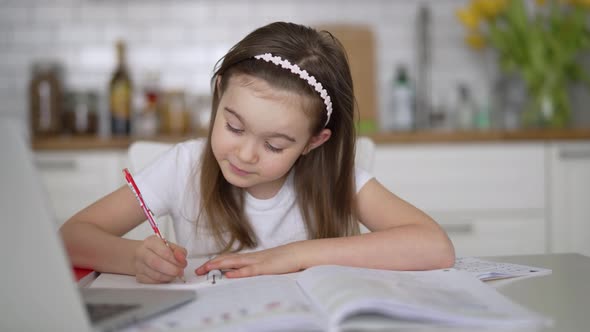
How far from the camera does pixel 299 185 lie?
1.37 metres

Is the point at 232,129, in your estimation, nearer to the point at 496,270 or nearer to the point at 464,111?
the point at 496,270

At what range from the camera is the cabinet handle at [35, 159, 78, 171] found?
229 cm

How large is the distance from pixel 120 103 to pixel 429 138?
48.2 inches

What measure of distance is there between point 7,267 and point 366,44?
2.48 metres

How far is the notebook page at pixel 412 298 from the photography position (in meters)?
0.62

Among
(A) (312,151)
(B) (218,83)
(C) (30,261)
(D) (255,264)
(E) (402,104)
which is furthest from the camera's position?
(E) (402,104)

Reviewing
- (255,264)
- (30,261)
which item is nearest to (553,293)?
(255,264)

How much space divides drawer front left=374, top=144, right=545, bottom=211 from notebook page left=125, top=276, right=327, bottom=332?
1658 millimetres

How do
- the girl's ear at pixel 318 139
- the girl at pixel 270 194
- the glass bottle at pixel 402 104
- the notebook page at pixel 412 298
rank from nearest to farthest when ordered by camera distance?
1. the notebook page at pixel 412 298
2. the girl at pixel 270 194
3. the girl's ear at pixel 318 139
4. the glass bottle at pixel 402 104

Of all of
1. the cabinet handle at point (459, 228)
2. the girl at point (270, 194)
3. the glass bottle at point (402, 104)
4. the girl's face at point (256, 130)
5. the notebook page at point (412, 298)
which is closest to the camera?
the notebook page at point (412, 298)

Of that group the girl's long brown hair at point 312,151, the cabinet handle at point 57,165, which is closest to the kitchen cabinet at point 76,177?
the cabinet handle at point 57,165

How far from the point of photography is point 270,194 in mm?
1400

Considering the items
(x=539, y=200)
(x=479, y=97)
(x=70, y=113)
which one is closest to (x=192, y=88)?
(x=70, y=113)

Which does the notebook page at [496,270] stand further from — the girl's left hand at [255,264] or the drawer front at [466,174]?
the drawer front at [466,174]
